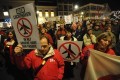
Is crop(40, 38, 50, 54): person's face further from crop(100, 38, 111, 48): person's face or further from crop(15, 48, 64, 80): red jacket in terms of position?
crop(100, 38, 111, 48): person's face

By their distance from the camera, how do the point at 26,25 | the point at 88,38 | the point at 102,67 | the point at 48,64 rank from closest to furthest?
the point at 102,67
the point at 26,25
the point at 48,64
the point at 88,38

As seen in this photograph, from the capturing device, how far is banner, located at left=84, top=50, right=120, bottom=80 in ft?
8.66

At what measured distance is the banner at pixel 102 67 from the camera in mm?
2639

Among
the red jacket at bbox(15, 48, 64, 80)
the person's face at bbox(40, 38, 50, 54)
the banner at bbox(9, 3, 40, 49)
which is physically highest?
the banner at bbox(9, 3, 40, 49)

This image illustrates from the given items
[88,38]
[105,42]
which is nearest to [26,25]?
[105,42]

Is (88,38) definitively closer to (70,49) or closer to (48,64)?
(70,49)

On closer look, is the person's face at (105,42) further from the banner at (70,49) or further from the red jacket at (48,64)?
the banner at (70,49)

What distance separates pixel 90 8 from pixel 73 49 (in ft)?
152

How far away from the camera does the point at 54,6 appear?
60031 mm

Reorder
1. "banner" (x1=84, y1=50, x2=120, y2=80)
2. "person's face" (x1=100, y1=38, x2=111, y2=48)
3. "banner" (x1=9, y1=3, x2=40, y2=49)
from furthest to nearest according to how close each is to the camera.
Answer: "person's face" (x1=100, y1=38, x2=111, y2=48) → "banner" (x1=9, y1=3, x2=40, y2=49) → "banner" (x1=84, y1=50, x2=120, y2=80)

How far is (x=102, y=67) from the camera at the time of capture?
9.23 ft

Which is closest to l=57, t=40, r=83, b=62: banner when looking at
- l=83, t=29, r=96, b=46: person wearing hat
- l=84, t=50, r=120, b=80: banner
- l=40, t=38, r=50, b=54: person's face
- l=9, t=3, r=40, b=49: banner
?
l=40, t=38, r=50, b=54: person's face

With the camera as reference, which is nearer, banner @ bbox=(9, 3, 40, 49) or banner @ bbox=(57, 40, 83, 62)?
banner @ bbox=(9, 3, 40, 49)

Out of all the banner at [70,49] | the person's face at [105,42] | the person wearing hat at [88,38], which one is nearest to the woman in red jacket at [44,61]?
the person's face at [105,42]
